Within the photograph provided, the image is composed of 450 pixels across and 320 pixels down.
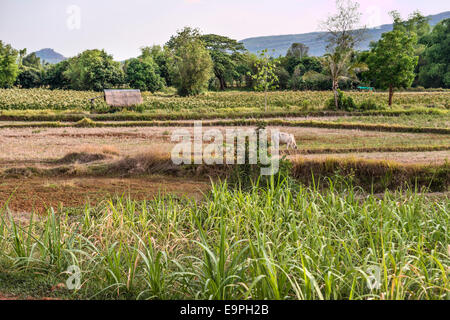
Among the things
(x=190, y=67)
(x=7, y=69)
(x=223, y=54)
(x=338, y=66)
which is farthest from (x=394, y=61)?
(x=7, y=69)

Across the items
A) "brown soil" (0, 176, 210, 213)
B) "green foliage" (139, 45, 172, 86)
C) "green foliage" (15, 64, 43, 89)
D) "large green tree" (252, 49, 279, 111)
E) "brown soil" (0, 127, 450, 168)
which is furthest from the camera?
"green foliage" (15, 64, 43, 89)

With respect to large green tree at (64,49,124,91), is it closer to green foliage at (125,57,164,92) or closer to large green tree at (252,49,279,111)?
green foliage at (125,57,164,92)

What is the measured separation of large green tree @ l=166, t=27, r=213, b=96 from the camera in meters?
22.4

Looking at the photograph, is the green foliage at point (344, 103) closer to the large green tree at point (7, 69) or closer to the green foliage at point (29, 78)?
the large green tree at point (7, 69)

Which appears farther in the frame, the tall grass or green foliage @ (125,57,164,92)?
green foliage @ (125,57,164,92)

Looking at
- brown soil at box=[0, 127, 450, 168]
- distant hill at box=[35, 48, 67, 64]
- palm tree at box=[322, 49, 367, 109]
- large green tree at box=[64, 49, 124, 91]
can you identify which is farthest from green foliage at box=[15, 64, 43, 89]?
palm tree at box=[322, 49, 367, 109]

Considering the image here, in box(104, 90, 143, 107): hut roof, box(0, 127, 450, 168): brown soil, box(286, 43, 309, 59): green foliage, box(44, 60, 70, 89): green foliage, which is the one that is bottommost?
box(0, 127, 450, 168): brown soil

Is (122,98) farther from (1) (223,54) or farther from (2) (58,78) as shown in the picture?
(2) (58,78)

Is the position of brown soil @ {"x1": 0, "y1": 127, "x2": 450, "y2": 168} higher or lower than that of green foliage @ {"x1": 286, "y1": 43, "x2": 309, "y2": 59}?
lower

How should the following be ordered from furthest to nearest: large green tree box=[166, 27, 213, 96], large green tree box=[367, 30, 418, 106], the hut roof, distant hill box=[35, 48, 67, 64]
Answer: distant hill box=[35, 48, 67, 64] < large green tree box=[166, 27, 213, 96] < large green tree box=[367, 30, 418, 106] < the hut roof

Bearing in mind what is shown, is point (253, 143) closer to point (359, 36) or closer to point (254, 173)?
point (254, 173)

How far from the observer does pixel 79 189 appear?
8.20 meters

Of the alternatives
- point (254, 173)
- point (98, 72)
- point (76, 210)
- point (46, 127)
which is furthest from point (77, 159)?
point (98, 72)

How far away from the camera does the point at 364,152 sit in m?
11.5
